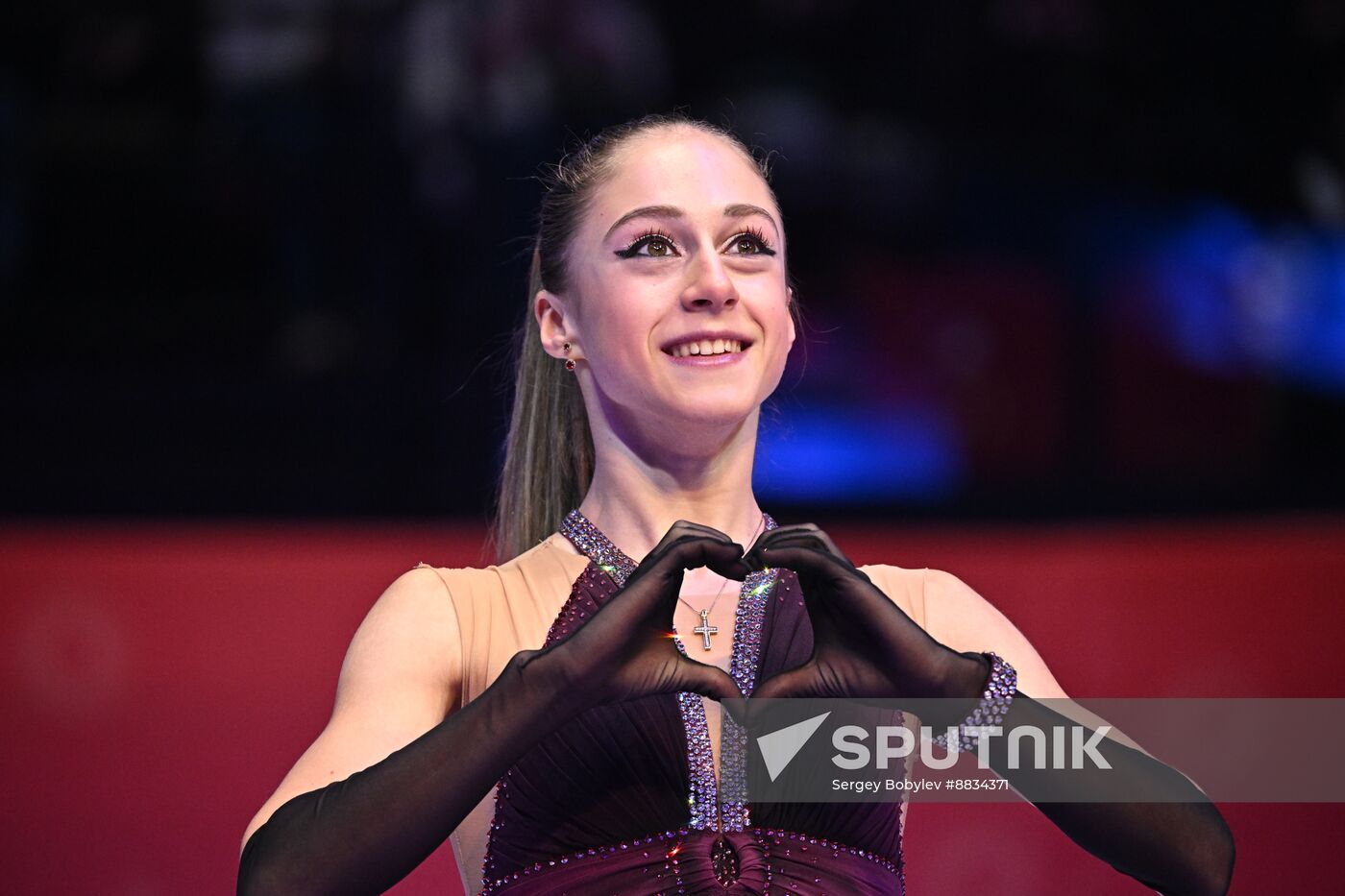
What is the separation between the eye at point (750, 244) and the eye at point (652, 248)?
0.06 m

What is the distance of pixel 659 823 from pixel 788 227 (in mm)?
1830

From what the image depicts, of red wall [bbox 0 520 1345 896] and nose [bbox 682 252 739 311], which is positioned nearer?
nose [bbox 682 252 739 311]

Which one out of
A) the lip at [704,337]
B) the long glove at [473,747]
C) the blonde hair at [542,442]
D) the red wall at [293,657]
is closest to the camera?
the long glove at [473,747]

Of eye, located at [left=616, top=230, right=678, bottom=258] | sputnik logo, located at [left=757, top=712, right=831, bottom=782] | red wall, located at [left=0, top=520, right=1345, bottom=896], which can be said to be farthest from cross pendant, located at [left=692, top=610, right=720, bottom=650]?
red wall, located at [left=0, top=520, right=1345, bottom=896]

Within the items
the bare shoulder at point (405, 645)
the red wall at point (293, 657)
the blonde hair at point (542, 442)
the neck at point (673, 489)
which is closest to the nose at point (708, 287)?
the neck at point (673, 489)

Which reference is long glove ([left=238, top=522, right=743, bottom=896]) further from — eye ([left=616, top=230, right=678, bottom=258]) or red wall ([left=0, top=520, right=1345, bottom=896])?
red wall ([left=0, top=520, right=1345, bottom=896])

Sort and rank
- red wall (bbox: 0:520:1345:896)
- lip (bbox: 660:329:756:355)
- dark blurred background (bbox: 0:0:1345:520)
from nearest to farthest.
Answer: lip (bbox: 660:329:756:355)
red wall (bbox: 0:520:1345:896)
dark blurred background (bbox: 0:0:1345:520)

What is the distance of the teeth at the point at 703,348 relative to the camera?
1294 millimetres

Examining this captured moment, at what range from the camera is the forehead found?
1344 mm

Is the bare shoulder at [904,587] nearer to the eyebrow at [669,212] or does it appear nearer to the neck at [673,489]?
the neck at [673,489]

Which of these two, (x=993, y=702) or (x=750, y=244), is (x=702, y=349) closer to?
(x=750, y=244)

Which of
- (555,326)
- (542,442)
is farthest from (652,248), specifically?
(542,442)

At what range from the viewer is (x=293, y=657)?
1843 mm

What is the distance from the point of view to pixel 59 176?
9.04 feet
